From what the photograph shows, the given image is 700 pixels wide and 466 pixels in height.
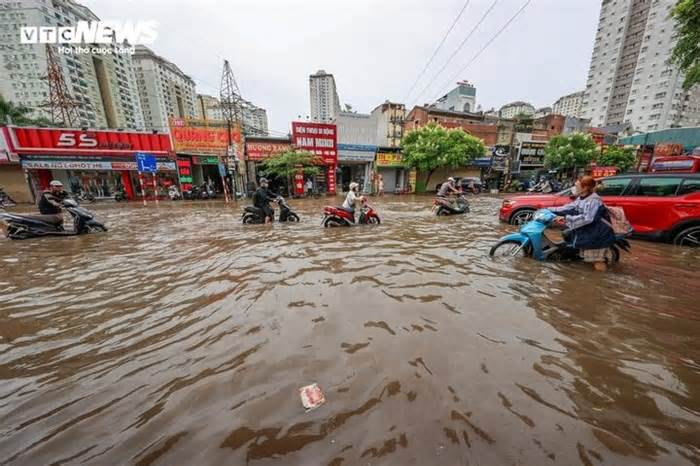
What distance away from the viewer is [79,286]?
4.00 meters

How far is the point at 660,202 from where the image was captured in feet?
18.9

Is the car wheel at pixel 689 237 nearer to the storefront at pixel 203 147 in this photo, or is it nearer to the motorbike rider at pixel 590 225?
the motorbike rider at pixel 590 225

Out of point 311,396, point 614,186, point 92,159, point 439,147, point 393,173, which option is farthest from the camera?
point 393,173

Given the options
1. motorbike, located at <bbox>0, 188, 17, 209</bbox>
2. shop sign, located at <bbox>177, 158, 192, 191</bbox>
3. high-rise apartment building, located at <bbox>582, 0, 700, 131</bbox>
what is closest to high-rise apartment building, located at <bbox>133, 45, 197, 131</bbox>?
motorbike, located at <bbox>0, 188, 17, 209</bbox>

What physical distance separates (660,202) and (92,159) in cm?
2819

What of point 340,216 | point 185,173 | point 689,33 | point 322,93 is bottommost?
point 340,216

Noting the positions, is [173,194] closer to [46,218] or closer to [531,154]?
[46,218]

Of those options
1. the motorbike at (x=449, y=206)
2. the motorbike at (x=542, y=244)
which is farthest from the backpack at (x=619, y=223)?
the motorbike at (x=449, y=206)

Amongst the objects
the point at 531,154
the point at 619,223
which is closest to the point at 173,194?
the point at 619,223

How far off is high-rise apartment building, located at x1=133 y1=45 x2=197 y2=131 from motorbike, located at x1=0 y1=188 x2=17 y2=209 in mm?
72394

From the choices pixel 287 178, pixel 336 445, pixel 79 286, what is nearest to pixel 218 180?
pixel 287 178

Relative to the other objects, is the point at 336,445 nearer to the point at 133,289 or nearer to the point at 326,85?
the point at 133,289

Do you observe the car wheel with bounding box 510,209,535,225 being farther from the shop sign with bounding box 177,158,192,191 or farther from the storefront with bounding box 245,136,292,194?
the shop sign with bounding box 177,158,192,191

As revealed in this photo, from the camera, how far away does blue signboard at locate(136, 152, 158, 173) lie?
18480 millimetres
